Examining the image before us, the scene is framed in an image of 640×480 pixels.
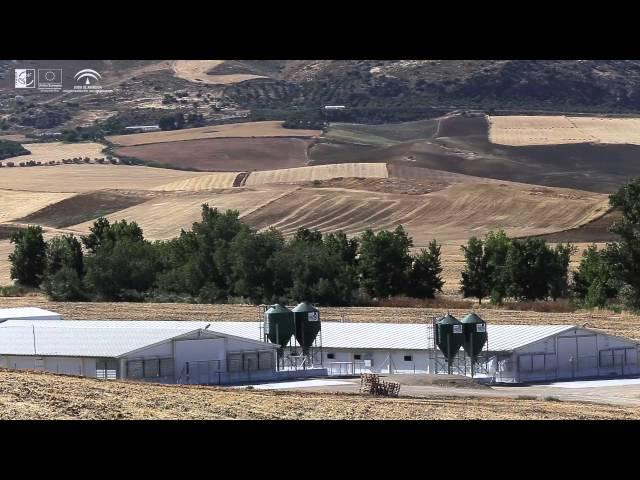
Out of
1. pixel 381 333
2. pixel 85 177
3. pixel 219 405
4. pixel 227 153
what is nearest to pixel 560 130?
pixel 227 153

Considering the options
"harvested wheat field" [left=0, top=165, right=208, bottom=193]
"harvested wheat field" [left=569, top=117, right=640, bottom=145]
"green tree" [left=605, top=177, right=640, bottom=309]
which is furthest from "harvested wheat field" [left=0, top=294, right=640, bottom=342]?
"harvested wheat field" [left=569, top=117, right=640, bottom=145]

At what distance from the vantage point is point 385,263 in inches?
2963

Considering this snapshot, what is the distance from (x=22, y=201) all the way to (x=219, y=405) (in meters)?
91.8

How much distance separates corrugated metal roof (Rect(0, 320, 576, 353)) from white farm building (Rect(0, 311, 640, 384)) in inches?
1.8

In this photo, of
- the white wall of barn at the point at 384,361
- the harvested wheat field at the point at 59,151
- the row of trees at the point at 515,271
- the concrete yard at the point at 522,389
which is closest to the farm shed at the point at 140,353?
the white wall of barn at the point at 384,361

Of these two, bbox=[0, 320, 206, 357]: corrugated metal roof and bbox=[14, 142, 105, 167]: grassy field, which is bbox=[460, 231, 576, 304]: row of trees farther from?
bbox=[14, 142, 105, 167]: grassy field

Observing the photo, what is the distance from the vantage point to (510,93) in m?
177

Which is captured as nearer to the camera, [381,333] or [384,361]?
[384,361]

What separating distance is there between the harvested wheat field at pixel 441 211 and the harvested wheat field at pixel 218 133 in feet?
133

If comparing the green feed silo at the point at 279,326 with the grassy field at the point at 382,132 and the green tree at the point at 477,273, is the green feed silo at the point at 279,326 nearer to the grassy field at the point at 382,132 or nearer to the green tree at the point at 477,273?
the green tree at the point at 477,273

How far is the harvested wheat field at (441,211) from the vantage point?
319ft

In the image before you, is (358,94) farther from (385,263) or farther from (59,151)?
(385,263)

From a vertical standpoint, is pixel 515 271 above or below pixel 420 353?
above

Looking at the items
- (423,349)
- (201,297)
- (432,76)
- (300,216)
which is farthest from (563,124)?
(423,349)
